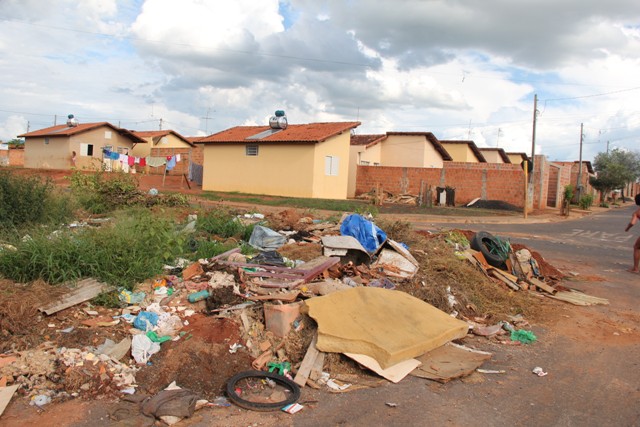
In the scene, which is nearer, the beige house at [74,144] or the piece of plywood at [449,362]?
the piece of plywood at [449,362]

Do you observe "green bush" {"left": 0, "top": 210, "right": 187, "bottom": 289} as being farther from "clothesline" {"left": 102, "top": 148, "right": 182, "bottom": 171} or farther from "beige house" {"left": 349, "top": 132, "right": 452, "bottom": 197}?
"beige house" {"left": 349, "top": 132, "right": 452, "bottom": 197}

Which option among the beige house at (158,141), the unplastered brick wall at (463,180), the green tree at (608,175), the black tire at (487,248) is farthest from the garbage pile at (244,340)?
the green tree at (608,175)

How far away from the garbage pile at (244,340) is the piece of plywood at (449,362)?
11mm

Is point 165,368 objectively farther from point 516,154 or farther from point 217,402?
point 516,154

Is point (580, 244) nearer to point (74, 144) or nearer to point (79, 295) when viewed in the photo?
point (79, 295)

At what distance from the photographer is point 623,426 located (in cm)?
405

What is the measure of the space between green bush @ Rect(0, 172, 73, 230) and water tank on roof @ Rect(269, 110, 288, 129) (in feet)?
64.9

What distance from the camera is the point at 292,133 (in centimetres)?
2794

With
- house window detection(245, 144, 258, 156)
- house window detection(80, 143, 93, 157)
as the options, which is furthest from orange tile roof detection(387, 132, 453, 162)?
house window detection(80, 143, 93, 157)

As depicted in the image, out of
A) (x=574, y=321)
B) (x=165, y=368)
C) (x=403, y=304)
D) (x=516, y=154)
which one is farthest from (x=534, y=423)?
(x=516, y=154)

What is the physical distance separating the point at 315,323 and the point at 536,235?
14.6 meters

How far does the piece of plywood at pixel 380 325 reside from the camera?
16.0 feet

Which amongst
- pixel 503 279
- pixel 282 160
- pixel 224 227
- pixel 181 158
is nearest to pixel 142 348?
pixel 224 227

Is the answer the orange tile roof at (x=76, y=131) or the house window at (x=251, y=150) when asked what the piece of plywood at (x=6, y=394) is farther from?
the orange tile roof at (x=76, y=131)
